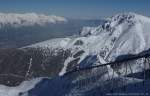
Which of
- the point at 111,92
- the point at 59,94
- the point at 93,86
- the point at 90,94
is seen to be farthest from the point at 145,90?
the point at 59,94

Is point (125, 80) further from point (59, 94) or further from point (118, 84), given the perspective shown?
point (59, 94)

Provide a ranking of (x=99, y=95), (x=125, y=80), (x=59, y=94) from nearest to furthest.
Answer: (x=99, y=95)
(x=125, y=80)
(x=59, y=94)

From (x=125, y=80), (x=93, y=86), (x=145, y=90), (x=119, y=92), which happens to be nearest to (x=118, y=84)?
(x=125, y=80)

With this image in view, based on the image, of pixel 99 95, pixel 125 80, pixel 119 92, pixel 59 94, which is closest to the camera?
pixel 119 92

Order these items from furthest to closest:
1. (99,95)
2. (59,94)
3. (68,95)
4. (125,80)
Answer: (59,94) → (68,95) → (125,80) → (99,95)

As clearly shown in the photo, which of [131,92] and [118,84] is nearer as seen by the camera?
[131,92]

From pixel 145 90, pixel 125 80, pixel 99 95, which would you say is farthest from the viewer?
pixel 125 80

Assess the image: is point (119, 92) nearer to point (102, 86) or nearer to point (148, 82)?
point (148, 82)

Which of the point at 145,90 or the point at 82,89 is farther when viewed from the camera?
the point at 82,89

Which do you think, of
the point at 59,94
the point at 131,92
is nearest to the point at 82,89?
the point at 59,94
